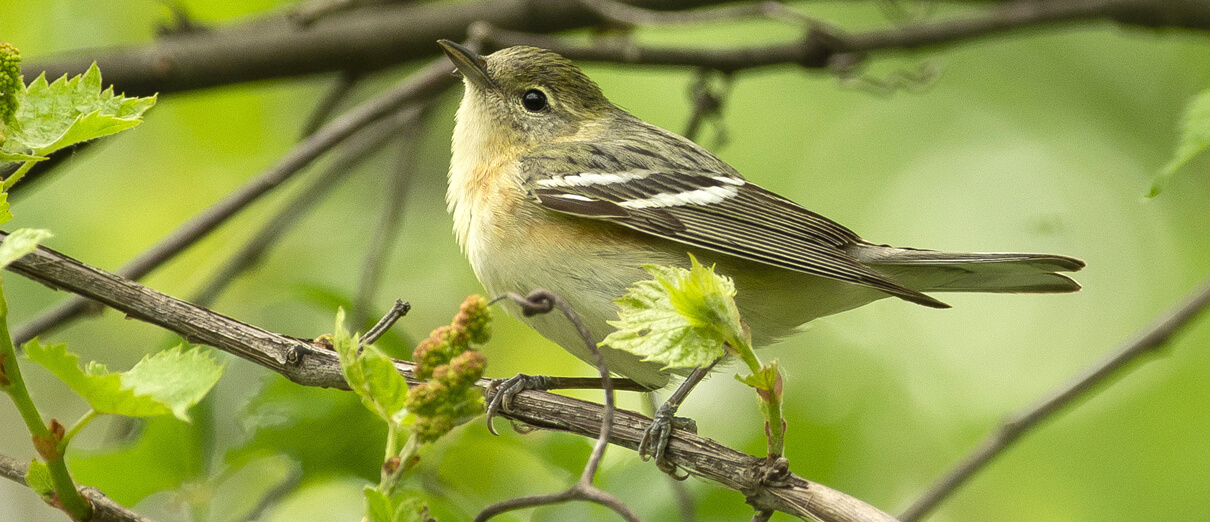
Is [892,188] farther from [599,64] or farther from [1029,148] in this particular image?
[599,64]

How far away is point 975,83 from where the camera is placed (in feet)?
32.8

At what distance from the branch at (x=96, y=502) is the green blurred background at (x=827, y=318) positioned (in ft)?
2.93

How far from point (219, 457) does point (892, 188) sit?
807 centimetres

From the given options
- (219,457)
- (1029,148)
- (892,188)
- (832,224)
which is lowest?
(219,457)

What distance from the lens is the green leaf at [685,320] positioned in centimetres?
207

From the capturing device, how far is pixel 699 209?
431 cm

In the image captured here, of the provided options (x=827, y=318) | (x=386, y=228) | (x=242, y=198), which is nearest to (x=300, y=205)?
(x=386, y=228)

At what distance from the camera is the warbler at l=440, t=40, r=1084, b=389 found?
3.84 m

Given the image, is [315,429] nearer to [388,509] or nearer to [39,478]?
[39,478]

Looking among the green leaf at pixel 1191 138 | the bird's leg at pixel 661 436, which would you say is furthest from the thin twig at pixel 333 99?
the green leaf at pixel 1191 138

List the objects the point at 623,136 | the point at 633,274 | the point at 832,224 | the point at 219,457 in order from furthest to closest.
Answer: the point at 623,136
the point at 832,224
the point at 633,274
the point at 219,457

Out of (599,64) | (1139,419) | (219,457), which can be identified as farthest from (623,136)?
(1139,419)

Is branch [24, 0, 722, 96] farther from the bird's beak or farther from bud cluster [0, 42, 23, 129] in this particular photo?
bud cluster [0, 42, 23, 129]

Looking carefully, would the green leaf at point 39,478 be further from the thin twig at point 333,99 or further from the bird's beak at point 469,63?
the thin twig at point 333,99
